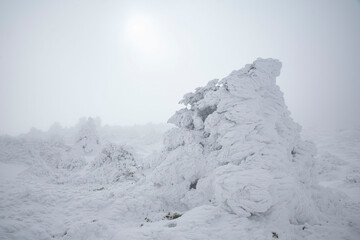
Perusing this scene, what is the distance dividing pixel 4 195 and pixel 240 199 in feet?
45.4

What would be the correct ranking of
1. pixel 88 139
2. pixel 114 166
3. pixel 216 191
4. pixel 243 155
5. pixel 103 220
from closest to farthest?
pixel 103 220, pixel 216 191, pixel 243 155, pixel 114 166, pixel 88 139

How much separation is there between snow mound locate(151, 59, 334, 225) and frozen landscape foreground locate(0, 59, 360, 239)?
2.3 inches

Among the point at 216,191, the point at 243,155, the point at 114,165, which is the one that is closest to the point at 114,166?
the point at 114,165

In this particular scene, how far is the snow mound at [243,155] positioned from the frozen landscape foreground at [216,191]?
58mm

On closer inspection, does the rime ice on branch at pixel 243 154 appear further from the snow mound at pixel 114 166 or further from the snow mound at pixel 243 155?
the snow mound at pixel 114 166

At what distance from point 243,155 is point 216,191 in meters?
2.71

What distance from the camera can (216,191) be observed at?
10.0 meters

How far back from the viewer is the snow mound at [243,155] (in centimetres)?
943

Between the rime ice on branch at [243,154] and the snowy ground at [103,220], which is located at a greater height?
the rime ice on branch at [243,154]

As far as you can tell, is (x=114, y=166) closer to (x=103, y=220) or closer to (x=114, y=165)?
(x=114, y=165)

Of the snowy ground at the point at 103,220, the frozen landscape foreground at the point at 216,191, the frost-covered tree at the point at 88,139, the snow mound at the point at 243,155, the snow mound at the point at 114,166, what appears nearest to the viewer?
the snowy ground at the point at 103,220

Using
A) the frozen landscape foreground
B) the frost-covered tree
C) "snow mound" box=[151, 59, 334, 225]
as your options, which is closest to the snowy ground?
the frozen landscape foreground

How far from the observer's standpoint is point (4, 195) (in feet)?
37.3

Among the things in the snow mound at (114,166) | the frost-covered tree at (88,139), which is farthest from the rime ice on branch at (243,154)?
the frost-covered tree at (88,139)
